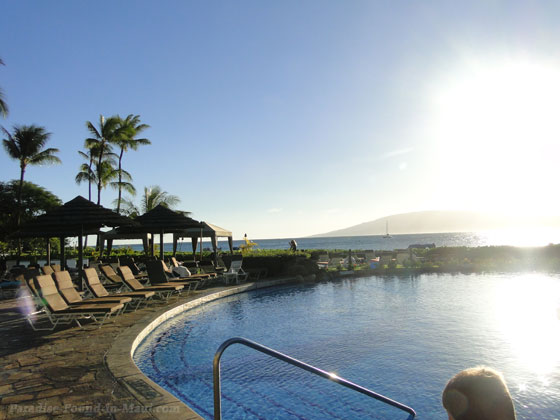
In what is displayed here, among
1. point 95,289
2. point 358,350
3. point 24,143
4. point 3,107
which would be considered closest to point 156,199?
point 24,143

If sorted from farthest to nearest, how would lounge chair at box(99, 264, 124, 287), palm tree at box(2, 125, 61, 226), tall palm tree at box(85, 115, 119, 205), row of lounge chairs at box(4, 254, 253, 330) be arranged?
tall palm tree at box(85, 115, 119, 205) < palm tree at box(2, 125, 61, 226) < lounge chair at box(99, 264, 124, 287) < row of lounge chairs at box(4, 254, 253, 330)

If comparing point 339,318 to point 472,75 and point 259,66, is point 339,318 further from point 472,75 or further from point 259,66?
point 259,66

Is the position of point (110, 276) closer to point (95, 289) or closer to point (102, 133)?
point (95, 289)

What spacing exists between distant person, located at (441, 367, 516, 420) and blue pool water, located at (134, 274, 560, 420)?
12.7 feet

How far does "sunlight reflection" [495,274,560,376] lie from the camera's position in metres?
6.73

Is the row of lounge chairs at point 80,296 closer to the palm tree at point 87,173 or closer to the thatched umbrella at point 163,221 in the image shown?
the thatched umbrella at point 163,221

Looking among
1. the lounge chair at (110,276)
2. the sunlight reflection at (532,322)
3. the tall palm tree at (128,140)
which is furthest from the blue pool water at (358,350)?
the tall palm tree at (128,140)

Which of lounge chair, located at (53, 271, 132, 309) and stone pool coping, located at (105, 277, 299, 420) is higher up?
lounge chair, located at (53, 271, 132, 309)

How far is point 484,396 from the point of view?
1.35 meters

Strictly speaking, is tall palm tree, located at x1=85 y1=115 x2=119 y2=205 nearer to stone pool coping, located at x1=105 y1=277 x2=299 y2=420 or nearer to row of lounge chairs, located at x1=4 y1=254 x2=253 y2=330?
row of lounge chairs, located at x1=4 y1=254 x2=253 y2=330

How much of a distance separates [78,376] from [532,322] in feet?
31.7

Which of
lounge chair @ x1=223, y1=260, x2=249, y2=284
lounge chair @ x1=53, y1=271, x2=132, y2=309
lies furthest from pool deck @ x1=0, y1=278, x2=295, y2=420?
lounge chair @ x1=223, y1=260, x2=249, y2=284

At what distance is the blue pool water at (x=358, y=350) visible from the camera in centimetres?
520

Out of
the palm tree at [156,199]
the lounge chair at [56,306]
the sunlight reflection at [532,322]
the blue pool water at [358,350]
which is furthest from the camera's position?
the palm tree at [156,199]
